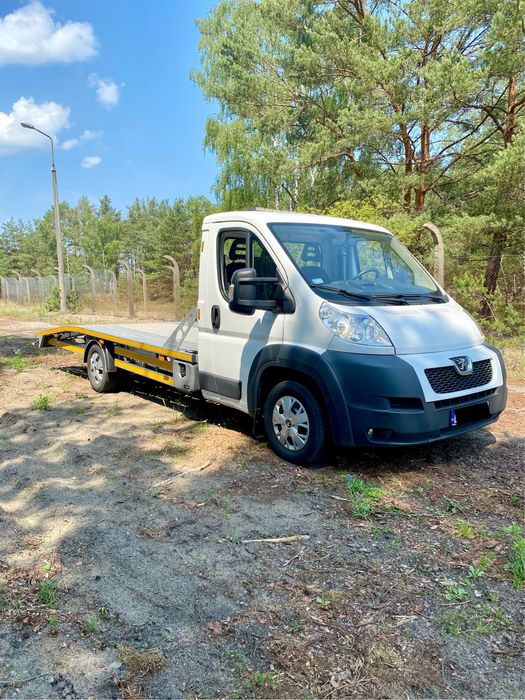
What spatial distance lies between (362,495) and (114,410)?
12.3 ft

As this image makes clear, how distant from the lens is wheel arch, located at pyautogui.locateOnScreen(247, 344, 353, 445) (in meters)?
3.93

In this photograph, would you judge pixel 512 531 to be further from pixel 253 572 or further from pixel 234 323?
pixel 234 323

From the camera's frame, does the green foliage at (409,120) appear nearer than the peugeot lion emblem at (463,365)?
No

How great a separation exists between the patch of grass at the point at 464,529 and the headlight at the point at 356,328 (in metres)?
1.36

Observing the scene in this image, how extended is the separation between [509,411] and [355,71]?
493 inches

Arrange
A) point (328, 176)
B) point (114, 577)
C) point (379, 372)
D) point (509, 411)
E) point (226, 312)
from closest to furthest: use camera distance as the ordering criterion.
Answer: point (114, 577)
point (379, 372)
point (226, 312)
point (509, 411)
point (328, 176)

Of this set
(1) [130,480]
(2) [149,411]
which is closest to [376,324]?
(1) [130,480]

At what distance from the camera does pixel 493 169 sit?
11859mm

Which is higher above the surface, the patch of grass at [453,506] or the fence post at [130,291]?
the fence post at [130,291]

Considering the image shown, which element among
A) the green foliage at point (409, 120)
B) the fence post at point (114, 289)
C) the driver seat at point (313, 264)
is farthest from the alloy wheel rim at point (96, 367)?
the fence post at point (114, 289)

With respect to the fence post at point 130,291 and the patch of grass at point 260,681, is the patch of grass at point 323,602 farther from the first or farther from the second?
the fence post at point 130,291

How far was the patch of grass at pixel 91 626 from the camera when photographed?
7.91 feet

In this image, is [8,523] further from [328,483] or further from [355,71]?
[355,71]

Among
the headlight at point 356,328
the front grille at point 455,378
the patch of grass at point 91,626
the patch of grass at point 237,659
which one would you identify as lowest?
the patch of grass at point 237,659
